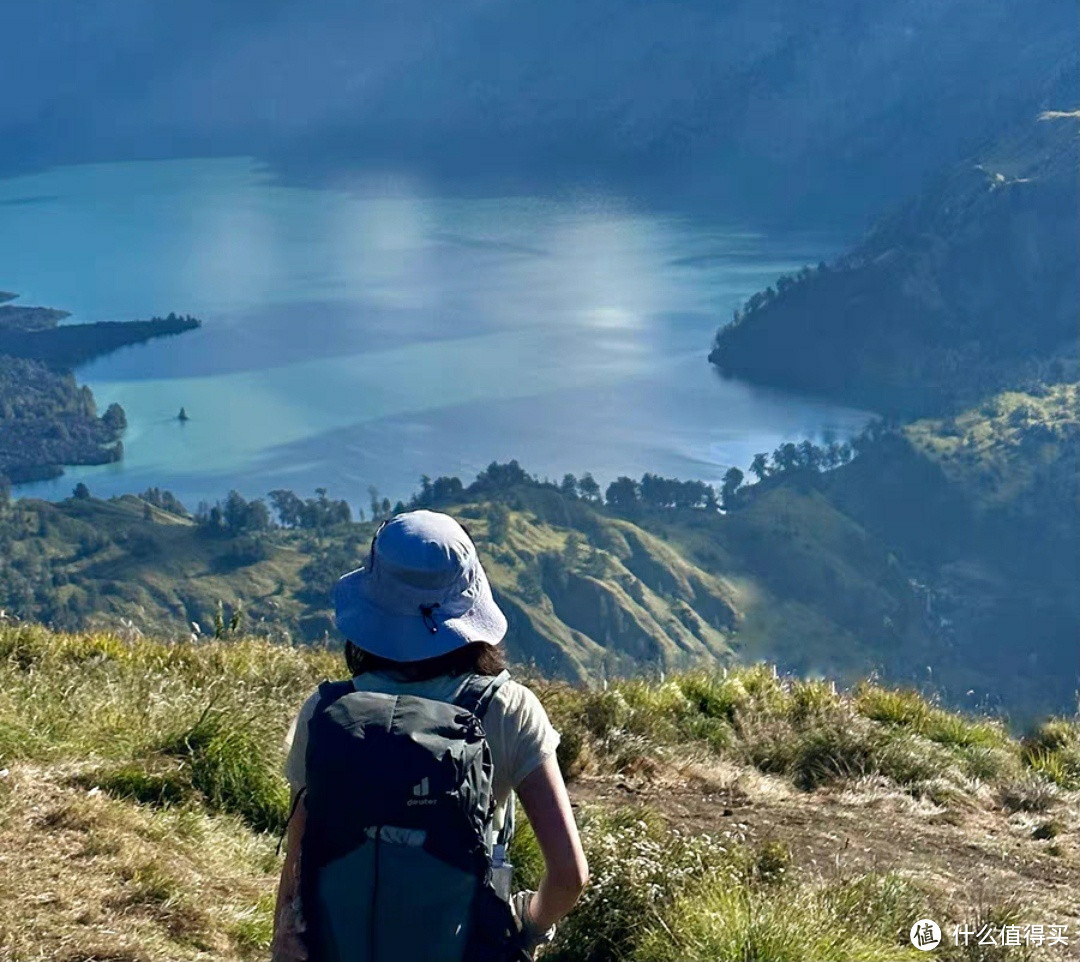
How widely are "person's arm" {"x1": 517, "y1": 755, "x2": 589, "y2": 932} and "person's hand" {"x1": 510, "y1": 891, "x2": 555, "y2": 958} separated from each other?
0.08 meters

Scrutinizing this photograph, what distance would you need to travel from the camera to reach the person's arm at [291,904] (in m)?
2.20

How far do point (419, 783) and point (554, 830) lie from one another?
319 millimetres

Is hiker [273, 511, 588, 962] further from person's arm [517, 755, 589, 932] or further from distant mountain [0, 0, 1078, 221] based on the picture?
distant mountain [0, 0, 1078, 221]

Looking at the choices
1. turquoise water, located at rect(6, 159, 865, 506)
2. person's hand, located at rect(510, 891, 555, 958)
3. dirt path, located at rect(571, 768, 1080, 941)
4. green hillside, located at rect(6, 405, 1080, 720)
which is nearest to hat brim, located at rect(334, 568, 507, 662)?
person's hand, located at rect(510, 891, 555, 958)

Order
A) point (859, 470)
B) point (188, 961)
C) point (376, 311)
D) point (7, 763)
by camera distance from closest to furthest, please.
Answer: point (188, 961) → point (7, 763) → point (859, 470) → point (376, 311)

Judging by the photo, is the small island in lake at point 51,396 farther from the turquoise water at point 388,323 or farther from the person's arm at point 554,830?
the person's arm at point 554,830

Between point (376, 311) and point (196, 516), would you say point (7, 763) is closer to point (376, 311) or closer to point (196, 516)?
point (196, 516)

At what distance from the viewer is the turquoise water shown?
92875mm

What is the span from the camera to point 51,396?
93.7 m

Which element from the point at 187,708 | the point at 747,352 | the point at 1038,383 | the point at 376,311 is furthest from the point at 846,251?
the point at 187,708

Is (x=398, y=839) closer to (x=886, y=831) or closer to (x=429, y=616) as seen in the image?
(x=429, y=616)

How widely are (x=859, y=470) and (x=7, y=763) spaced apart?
284 ft

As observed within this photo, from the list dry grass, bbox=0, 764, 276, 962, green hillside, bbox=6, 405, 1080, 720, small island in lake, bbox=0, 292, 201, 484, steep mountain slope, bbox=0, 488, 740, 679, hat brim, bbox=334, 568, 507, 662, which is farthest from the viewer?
small island in lake, bbox=0, 292, 201, 484

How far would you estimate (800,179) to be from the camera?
16188 centimetres
